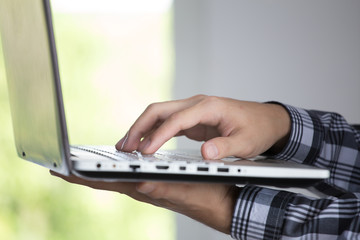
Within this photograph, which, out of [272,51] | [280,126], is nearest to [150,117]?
[280,126]

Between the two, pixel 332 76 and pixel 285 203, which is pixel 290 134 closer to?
pixel 285 203

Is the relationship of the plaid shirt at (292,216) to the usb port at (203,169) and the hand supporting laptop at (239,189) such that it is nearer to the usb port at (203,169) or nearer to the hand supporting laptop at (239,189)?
the hand supporting laptop at (239,189)

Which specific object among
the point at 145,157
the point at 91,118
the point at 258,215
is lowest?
the point at 91,118

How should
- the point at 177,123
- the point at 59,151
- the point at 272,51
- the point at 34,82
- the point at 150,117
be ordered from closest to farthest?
the point at 59,151, the point at 34,82, the point at 177,123, the point at 150,117, the point at 272,51

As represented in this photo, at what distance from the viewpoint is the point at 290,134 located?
Answer: 0.92 meters

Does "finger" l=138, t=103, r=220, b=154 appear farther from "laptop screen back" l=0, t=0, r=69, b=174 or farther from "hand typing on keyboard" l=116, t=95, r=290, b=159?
"laptop screen back" l=0, t=0, r=69, b=174

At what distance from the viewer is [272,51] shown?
7.63ft

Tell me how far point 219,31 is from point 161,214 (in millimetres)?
1096

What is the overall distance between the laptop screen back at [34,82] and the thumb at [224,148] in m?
0.22

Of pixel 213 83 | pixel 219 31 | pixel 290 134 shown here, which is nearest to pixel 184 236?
pixel 213 83

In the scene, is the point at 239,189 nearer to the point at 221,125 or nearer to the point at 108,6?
the point at 221,125

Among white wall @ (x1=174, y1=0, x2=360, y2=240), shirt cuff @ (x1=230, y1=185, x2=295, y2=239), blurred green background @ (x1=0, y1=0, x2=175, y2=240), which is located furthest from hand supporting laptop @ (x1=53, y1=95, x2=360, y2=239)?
blurred green background @ (x1=0, y1=0, x2=175, y2=240)

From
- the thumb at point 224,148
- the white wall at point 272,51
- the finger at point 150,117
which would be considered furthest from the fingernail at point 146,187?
the white wall at point 272,51

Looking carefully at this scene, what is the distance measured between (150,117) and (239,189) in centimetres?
23
